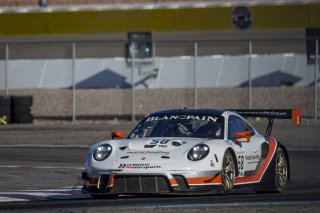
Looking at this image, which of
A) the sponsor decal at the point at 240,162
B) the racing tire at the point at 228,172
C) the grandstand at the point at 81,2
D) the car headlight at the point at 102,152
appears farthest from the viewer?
the grandstand at the point at 81,2

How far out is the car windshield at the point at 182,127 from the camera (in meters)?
13.6

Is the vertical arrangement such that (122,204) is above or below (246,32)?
below

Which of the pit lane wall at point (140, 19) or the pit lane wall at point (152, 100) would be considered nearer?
the pit lane wall at point (152, 100)

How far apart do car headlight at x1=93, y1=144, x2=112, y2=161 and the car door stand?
1.62 meters

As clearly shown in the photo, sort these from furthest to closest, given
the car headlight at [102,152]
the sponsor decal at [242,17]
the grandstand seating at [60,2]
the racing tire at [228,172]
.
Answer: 1. the grandstand seating at [60,2]
2. the sponsor decal at [242,17]
3. the car headlight at [102,152]
4. the racing tire at [228,172]

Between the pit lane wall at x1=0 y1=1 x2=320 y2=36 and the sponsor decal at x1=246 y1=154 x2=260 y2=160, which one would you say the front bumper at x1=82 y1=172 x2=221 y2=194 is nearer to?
the sponsor decal at x1=246 y1=154 x2=260 y2=160

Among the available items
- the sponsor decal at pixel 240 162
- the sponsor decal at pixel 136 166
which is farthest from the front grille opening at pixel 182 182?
the sponsor decal at pixel 240 162

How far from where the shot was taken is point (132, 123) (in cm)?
2859

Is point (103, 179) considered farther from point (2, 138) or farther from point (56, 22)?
point (56, 22)

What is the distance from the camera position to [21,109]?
28531 millimetres

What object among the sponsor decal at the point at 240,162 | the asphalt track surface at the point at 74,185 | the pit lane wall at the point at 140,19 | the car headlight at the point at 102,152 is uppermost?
the pit lane wall at the point at 140,19

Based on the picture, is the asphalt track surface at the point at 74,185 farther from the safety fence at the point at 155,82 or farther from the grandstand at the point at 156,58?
the grandstand at the point at 156,58

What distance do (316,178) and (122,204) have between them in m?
5.81

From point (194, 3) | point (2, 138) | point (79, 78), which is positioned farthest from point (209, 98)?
point (194, 3)
